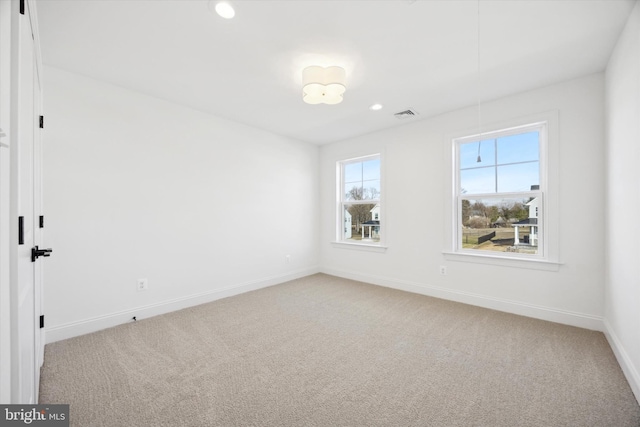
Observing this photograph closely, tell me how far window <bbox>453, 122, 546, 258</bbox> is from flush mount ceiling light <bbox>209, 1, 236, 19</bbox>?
2.80 meters

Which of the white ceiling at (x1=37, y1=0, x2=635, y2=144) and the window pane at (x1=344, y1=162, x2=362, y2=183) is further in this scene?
the window pane at (x1=344, y1=162, x2=362, y2=183)

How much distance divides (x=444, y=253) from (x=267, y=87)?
3.07 meters

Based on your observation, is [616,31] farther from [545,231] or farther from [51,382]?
[51,382]

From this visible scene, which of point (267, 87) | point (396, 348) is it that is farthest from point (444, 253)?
point (267, 87)

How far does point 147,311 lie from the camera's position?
308cm

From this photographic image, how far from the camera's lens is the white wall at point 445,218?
2725 millimetres

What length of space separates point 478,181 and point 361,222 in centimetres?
199

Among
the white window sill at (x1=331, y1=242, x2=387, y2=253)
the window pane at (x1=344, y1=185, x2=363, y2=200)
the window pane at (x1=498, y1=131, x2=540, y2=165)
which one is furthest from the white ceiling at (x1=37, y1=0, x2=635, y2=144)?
the white window sill at (x1=331, y1=242, x2=387, y2=253)

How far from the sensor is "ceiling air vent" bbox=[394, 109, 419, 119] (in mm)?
3611

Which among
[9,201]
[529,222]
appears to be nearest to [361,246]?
[529,222]

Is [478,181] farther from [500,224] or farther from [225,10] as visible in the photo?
[225,10]

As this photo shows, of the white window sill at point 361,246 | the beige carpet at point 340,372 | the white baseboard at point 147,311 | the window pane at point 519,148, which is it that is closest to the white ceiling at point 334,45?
the window pane at point 519,148

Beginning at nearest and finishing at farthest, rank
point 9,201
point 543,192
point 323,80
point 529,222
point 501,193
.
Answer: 1. point 9,201
2. point 323,80
3. point 543,192
4. point 529,222
5. point 501,193

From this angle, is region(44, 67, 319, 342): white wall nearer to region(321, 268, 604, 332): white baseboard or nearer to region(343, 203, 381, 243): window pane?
region(343, 203, 381, 243): window pane
